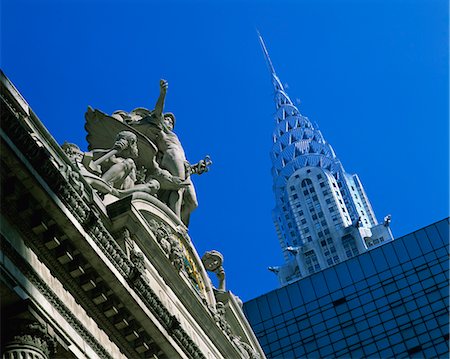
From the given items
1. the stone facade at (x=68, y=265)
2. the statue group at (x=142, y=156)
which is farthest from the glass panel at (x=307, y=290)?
the stone facade at (x=68, y=265)

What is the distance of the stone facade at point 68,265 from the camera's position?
23.4 m

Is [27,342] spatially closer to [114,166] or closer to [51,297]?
[51,297]

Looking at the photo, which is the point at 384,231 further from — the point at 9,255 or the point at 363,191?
the point at 9,255

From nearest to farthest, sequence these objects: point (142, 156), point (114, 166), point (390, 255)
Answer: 1. point (114, 166)
2. point (142, 156)
3. point (390, 255)

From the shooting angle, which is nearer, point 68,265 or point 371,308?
point 68,265

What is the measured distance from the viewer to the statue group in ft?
116

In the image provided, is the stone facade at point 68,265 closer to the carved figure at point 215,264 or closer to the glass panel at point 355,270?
the carved figure at point 215,264

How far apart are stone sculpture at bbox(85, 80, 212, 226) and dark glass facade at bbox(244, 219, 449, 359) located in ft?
181

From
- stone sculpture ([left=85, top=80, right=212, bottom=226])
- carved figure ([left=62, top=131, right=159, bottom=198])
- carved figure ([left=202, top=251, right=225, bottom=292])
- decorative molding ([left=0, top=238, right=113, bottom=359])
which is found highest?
stone sculpture ([left=85, top=80, right=212, bottom=226])

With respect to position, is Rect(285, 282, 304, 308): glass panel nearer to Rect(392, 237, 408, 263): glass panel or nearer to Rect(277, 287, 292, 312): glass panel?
Rect(277, 287, 292, 312): glass panel

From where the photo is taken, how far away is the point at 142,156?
39.1 meters

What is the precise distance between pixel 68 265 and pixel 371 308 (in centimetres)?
7316

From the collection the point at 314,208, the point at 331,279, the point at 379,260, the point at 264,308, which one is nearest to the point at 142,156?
the point at 264,308

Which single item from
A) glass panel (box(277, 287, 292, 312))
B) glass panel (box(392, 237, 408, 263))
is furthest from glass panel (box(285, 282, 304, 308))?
glass panel (box(392, 237, 408, 263))
